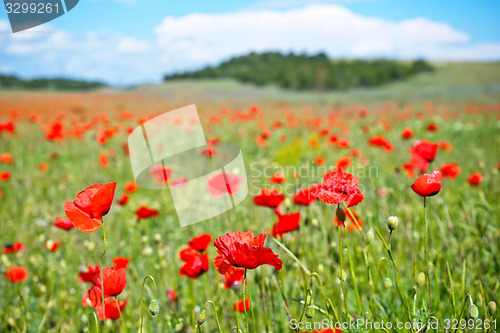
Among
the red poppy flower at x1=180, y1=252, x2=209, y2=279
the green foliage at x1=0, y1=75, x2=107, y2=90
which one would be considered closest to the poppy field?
the red poppy flower at x1=180, y1=252, x2=209, y2=279

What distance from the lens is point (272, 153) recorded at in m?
5.60

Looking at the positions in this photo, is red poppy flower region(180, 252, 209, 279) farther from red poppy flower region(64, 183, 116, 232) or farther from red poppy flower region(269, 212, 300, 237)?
red poppy flower region(64, 183, 116, 232)

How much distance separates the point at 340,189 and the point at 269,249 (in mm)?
285

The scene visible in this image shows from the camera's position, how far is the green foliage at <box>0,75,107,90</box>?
3985 centimetres

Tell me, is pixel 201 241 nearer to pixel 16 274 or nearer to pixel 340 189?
pixel 340 189

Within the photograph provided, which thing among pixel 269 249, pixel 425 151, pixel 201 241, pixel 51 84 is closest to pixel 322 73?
pixel 51 84

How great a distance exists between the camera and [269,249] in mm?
958

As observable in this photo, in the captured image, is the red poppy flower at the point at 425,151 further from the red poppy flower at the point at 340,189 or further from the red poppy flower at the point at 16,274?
the red poppy flower at the point at 16,274

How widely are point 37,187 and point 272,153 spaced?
2.86 m

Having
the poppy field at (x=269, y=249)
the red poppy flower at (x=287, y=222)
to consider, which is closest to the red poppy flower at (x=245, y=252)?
the poppy field at (x=269, y=249)

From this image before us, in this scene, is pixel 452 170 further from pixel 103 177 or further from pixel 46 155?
pixel 46 155

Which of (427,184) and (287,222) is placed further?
(287,222)

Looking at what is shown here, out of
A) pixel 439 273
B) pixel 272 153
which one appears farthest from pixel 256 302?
pixel 272 153

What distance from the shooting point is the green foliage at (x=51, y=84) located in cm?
3985
